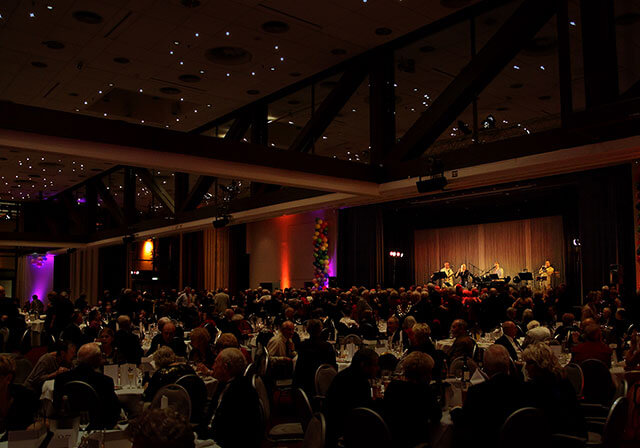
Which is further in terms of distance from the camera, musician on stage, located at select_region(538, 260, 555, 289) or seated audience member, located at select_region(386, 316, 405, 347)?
musician on stage, located at select_region(538, 260, 555, 289)

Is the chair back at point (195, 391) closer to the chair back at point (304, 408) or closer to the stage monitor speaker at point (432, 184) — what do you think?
the chair back at point (304, 408)

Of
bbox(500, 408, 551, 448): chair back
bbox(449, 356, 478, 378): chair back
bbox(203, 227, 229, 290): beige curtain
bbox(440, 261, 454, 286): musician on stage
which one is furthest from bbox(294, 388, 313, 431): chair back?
bbox(203, 227, 229, 290): beige curtain

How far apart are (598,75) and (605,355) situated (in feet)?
12.1

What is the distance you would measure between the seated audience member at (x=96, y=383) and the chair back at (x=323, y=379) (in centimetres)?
168

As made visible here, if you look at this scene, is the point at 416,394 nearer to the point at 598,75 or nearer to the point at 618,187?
the point at 598,75

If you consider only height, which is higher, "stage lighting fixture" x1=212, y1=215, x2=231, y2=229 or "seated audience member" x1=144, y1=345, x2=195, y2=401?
"stage lighting fixture" x1=212, y1=215, x2=231, y2=229

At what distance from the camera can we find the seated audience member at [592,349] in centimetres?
604

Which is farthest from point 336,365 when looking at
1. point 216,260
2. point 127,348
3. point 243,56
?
point 216,260

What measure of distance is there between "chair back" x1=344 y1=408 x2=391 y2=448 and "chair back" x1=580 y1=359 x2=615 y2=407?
2.70 m

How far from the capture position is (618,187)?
1580cm

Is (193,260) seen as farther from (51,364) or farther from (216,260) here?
(51,364)

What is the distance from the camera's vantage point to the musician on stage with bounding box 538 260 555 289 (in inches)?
807

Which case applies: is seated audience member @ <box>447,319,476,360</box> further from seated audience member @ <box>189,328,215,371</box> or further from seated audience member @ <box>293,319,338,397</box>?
Result: seated audience member @ <box>189,328,215,371</box>

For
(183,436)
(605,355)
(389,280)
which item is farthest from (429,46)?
(389,280)
